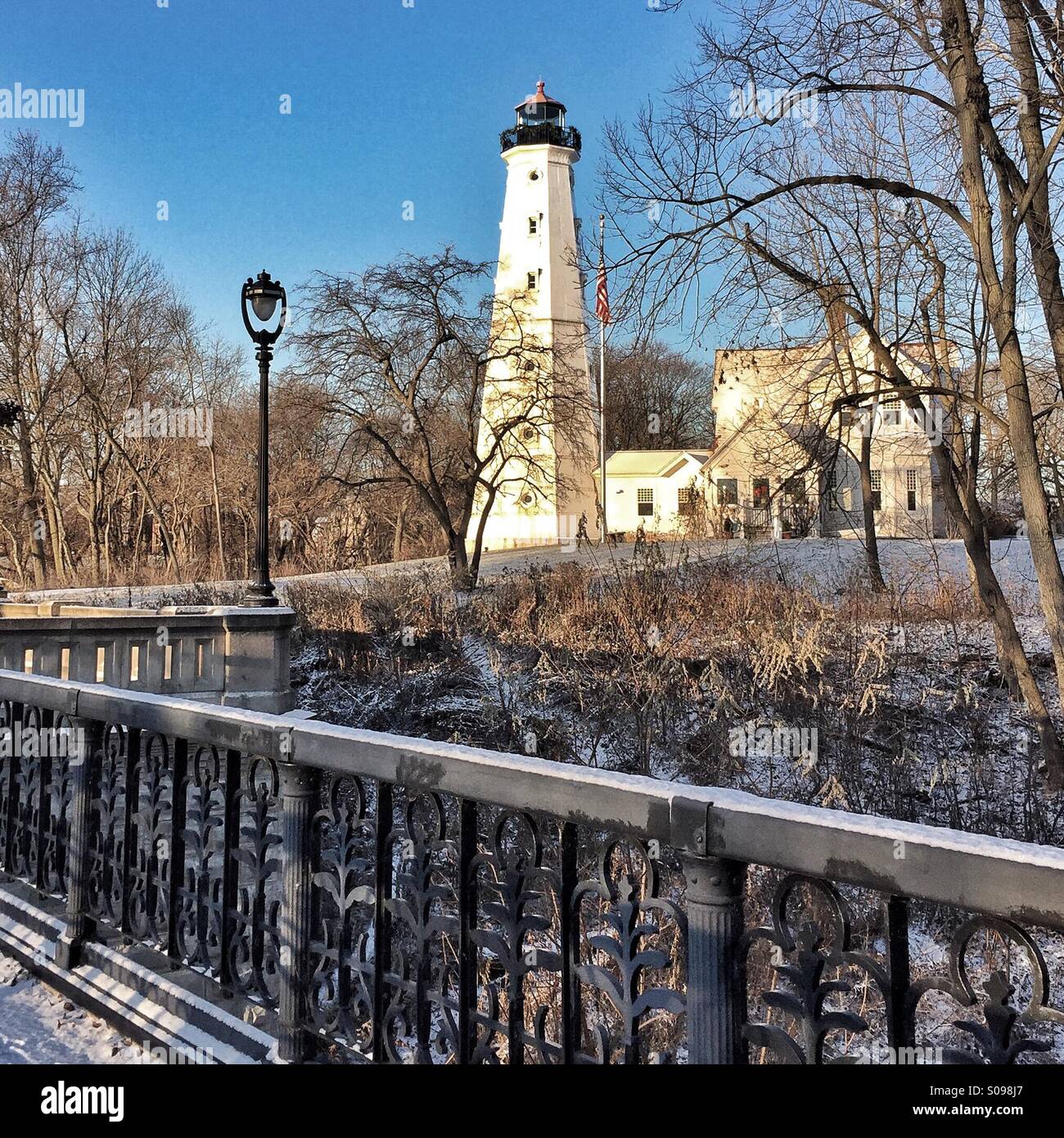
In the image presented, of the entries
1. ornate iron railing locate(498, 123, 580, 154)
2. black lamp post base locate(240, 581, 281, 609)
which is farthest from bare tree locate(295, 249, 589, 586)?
ornate iron railing locate(498, 123, 580, 154)

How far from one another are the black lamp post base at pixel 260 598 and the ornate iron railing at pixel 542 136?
1344 inches

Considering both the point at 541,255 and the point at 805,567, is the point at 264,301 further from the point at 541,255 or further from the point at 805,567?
the point at 541,255

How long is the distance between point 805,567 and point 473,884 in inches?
945

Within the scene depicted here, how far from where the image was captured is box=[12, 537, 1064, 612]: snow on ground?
66.2ft

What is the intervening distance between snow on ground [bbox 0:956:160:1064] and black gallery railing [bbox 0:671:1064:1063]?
192 mm

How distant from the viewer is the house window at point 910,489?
4144 centimetres

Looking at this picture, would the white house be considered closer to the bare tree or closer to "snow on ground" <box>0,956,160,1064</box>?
the bare tree

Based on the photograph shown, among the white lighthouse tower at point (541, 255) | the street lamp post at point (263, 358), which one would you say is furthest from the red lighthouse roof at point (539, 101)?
the street lamp post at point (263, 358)

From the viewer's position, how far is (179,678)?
1188 centimetres

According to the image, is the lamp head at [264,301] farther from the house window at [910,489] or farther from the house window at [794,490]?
the house window at [910,489]

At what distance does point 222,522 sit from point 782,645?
31.4 meters

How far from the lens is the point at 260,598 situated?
1263 cm

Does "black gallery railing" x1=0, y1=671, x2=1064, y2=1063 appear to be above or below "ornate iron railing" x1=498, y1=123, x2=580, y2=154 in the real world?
below
